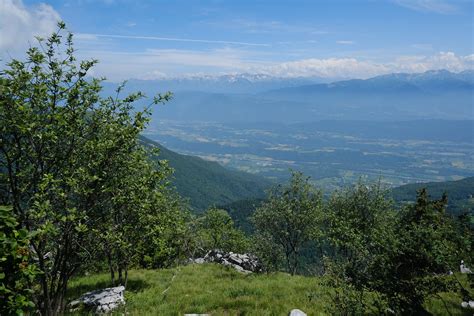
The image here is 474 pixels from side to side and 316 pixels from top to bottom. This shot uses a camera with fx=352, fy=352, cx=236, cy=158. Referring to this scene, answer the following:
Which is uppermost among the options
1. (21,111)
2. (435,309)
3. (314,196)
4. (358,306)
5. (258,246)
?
(21,111)

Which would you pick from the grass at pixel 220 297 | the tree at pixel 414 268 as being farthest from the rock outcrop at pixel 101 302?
the tree at pixel 414 268

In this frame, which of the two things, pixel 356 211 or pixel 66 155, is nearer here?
pixel 66 155

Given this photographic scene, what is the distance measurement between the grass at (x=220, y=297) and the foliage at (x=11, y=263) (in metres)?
9.51

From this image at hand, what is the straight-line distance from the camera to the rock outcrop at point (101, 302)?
16.5 meters

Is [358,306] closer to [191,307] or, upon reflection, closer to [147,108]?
[191,307]

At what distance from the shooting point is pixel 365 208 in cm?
3875

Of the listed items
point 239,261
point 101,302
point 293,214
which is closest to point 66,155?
point 101,302

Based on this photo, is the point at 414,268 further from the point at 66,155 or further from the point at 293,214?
the point at 293,214

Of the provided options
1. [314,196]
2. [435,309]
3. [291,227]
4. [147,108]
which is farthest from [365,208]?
[147,108]

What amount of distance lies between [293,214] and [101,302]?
101ft

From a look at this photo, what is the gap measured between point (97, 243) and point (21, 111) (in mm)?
4879

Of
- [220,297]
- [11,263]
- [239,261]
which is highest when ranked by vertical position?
[11,263]

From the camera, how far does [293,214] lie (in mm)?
44312

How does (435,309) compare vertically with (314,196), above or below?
above
